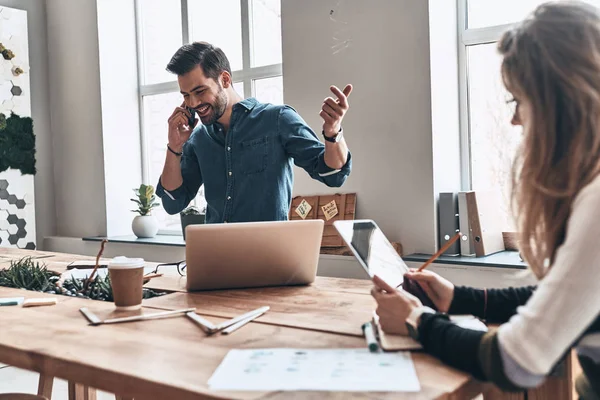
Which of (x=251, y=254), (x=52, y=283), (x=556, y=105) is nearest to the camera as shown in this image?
(x=556, y=105)

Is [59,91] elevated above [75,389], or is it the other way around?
[59,91]

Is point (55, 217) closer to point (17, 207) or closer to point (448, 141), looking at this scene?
point (17, 207)

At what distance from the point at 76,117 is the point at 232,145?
9.48 ft

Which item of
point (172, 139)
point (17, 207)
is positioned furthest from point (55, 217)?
point (172, 139)

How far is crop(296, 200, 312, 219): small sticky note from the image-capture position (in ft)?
10.8

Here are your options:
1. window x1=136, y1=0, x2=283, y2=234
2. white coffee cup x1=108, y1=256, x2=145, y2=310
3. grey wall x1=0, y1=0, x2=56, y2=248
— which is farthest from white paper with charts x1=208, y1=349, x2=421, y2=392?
grey wall x1=0, y1=0, x2=56, y2=248

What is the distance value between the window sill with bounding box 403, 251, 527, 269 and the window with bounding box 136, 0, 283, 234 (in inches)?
62.2

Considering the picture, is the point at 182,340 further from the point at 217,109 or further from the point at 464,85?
the point at 464,85

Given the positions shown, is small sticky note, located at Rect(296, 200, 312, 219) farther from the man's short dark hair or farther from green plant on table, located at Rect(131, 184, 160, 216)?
green plant on table, located at Rect(131, 184, 160, 216)

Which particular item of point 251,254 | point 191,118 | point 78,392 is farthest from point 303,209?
point 251,254

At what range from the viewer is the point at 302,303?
1.44 m

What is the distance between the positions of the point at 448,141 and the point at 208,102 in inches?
55.4

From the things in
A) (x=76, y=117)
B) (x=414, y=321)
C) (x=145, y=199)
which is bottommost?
(x=414, y=321)

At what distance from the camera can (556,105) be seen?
0.90m
